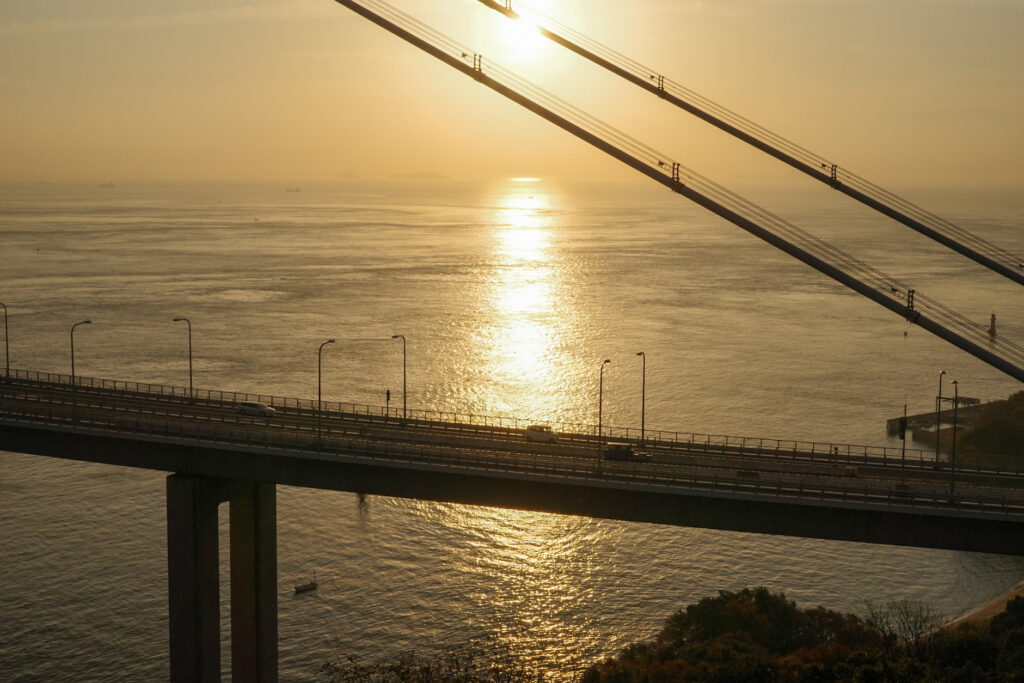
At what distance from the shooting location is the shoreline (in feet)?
148

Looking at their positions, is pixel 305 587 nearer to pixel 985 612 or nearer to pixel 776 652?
pixel 776 652

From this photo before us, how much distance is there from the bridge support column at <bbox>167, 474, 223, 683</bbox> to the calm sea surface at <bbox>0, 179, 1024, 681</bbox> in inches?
230

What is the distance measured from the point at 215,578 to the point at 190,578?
1.09m

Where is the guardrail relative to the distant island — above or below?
above

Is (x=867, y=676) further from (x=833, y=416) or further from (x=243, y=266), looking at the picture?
(x=243, y=266)

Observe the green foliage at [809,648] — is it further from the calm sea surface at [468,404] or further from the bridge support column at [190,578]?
the bridge support column at [190,578]

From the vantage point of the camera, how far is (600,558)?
171 feet

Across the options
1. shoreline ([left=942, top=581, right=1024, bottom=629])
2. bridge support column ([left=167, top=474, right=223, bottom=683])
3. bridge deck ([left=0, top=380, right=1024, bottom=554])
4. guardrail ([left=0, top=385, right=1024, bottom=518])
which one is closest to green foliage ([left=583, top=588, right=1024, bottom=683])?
shoreline ([left=942, top=581, right=1024, bottom=629])

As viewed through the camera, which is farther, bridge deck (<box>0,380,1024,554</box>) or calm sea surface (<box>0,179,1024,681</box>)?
calm sea surface (<box>0,179,1024,681</box>)

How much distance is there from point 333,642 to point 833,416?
1896 inches

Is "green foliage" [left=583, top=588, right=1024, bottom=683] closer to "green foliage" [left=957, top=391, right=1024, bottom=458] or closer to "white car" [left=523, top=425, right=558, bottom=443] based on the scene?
"white car" [left=523, top=425, right=558, bottom=443]

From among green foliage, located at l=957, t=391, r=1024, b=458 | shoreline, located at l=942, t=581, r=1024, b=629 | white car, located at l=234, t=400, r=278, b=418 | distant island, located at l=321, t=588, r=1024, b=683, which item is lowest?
shoreline, located at l=942, t=581, r=1024, b=629

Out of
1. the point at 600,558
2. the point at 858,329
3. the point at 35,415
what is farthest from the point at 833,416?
the point at 35,415

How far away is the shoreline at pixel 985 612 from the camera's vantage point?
4517 cm
